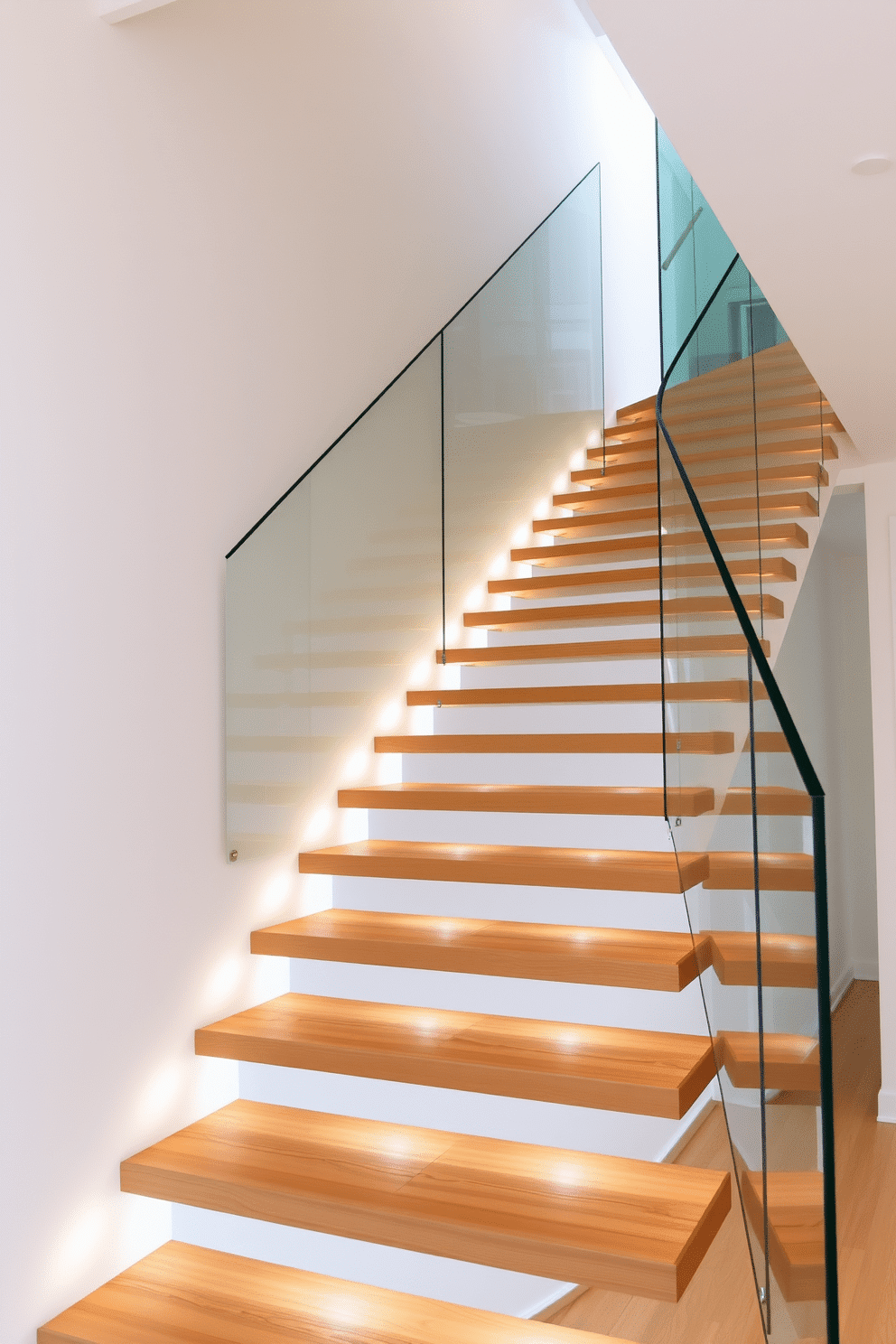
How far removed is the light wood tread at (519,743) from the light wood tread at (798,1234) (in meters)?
1.62

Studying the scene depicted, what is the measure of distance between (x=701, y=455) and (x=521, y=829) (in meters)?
1.40

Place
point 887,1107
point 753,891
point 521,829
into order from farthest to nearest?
point 887,1107
point 521,829
point 753,891

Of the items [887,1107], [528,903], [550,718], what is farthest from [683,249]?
[887,1107]

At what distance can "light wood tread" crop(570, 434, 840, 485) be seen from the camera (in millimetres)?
3607

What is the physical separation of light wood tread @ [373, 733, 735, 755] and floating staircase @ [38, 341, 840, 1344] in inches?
0.4

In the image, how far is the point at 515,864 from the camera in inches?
113

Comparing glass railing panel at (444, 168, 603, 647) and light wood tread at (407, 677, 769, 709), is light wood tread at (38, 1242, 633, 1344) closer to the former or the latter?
light wood tread at (407, 677, 769, 709)

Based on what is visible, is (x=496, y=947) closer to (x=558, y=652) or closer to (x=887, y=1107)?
(x=558, y=652)

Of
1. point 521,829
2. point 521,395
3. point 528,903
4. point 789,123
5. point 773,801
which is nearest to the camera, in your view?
point 773,801

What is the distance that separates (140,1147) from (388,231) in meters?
3.29

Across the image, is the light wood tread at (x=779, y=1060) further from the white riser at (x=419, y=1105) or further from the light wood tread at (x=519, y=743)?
the light wood tread at (x=519, y=743)

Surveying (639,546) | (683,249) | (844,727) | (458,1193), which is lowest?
(458,1193)

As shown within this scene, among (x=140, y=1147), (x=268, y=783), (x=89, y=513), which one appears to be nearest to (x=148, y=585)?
(x=89, y=513)

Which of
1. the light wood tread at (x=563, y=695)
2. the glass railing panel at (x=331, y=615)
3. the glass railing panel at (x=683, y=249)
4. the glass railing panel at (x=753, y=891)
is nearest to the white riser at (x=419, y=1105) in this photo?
the glass railing panel at (x=331, y=615)
